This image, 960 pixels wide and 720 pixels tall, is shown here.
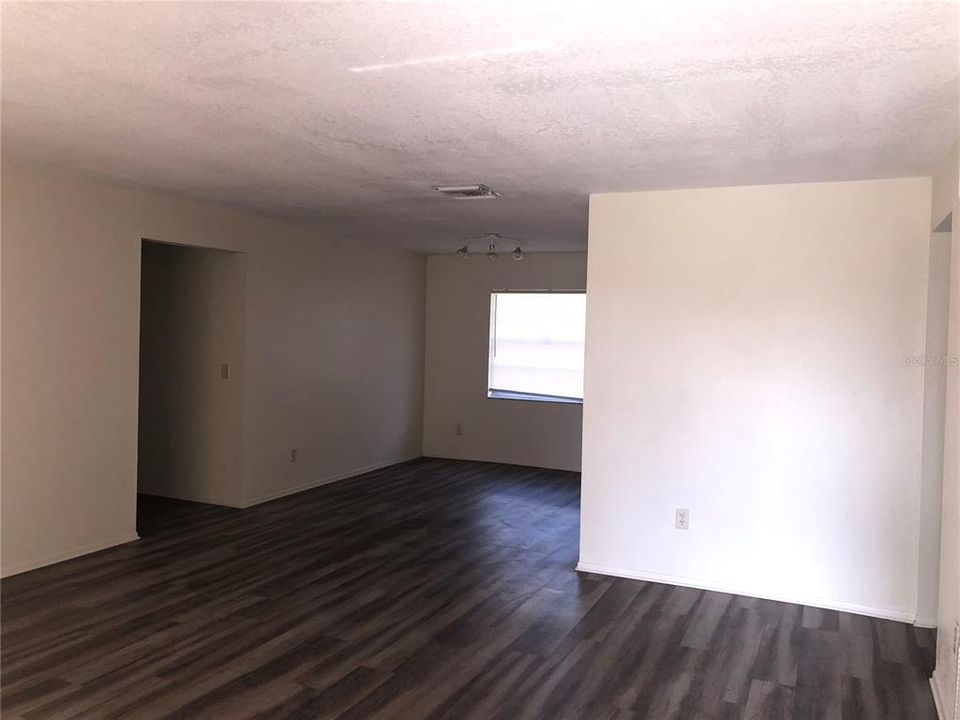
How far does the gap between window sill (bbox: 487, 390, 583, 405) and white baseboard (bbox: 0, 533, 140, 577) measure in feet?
13.8

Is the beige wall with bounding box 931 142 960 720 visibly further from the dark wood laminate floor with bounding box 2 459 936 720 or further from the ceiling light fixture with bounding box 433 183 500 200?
the ceiling light fixture with bounding box 433 183 500 200

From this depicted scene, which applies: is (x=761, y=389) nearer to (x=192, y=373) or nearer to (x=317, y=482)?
(x=317, y=482)

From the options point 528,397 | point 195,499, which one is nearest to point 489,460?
point 528,397

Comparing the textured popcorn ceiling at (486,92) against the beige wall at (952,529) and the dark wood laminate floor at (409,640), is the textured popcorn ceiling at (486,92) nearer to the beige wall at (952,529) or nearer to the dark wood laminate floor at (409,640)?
the beige wall at (952,529)

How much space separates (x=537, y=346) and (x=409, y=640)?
499 cm

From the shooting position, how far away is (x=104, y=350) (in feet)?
15.6

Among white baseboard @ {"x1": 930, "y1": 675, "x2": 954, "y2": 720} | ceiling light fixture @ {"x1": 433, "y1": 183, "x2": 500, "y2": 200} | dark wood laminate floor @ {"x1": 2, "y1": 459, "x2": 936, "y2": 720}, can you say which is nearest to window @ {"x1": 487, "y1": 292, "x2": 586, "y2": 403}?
dark wood laminate floor @ {"x1": 2, "y1": 459, "x2": 936, "y2": 720}

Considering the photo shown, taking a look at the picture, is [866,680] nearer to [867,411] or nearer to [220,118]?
[867,411]

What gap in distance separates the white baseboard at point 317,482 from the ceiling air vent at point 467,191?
3059 mm

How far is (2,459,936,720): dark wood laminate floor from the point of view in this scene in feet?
9.48

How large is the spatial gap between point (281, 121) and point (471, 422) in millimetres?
5618

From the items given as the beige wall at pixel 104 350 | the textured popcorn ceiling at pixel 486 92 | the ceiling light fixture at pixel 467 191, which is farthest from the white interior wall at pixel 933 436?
the beige wall at pixel 104 350

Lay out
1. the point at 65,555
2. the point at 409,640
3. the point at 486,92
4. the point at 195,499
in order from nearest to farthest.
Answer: the point at 486,92 → the point at 409,640 → the point at 65,555 → the point at 195,499

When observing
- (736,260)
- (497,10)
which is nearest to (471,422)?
(736,260)
